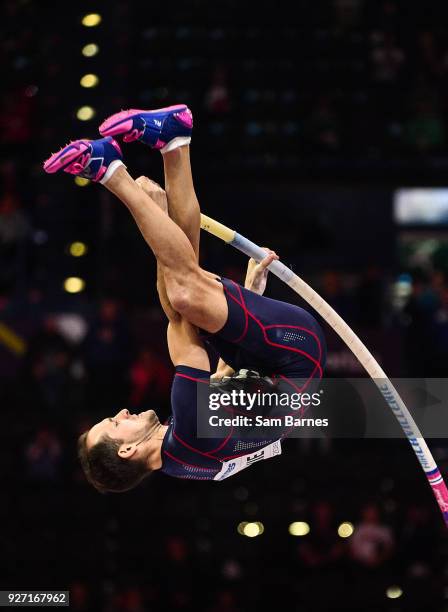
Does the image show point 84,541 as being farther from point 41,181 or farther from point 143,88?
point 143,88

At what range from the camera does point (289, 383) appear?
5.51 meters

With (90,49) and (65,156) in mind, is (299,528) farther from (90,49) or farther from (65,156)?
(65,156)

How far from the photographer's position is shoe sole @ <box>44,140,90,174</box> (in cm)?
501

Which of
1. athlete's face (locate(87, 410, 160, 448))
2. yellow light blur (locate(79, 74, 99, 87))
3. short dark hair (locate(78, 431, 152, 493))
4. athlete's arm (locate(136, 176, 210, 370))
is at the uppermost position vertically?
yellow light blur (locate(79, 74, 99, 87))

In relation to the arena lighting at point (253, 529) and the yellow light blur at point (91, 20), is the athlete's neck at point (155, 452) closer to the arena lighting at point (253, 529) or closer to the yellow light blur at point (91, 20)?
the arena lighting at point (253, 529)

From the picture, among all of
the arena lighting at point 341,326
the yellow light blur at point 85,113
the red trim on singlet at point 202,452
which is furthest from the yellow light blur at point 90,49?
the red trim on singlet at point 202,452

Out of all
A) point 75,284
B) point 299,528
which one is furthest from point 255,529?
point 75,284

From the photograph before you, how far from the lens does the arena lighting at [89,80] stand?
30.3ft

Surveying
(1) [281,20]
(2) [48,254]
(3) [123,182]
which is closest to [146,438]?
(3) [123,182]

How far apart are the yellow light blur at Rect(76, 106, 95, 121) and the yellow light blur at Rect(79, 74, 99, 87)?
1.55 feet

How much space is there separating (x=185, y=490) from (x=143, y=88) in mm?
4356

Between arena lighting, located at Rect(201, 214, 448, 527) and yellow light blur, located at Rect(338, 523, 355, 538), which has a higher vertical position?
arena lighting, located at Rect(201, 214, 448, 527)

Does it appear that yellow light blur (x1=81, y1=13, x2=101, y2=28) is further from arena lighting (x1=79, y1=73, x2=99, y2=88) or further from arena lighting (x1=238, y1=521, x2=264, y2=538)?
arena lighting (x1=238, y1=521, x2=264, y2=538)

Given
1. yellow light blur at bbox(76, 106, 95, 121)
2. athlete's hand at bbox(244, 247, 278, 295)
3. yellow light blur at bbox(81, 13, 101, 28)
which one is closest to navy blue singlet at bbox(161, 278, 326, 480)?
athlete's hand at bbox(244, 247, 278, 295)
